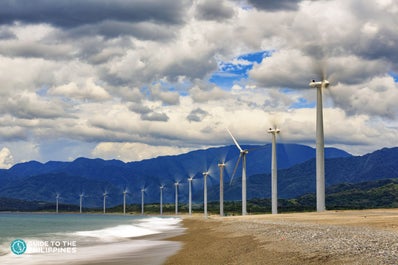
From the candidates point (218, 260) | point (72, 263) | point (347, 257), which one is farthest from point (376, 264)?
point (72, 263)

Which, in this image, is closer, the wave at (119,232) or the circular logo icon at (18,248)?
the circular logo icon at (18,248)

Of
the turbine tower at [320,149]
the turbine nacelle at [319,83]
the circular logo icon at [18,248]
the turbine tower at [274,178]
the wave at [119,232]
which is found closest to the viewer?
the circular logo icon at [18,248]

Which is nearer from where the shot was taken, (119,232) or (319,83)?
(319,83)

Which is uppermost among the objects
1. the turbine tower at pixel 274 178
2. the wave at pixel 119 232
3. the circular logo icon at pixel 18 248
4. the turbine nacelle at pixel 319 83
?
the turbine nacelle at pixel 319 83

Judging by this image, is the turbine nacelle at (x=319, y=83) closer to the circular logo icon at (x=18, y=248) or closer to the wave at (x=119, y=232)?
the wave at (x=119, y=232)

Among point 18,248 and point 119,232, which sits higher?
point 18,248

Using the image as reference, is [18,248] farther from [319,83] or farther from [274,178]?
[274,178]

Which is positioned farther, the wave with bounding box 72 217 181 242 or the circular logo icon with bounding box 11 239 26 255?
the wave with bounding box 72 217 181 242

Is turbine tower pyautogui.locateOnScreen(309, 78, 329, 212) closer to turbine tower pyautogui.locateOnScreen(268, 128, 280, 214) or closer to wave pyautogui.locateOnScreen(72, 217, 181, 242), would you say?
turbine tower pyautogui.locateOnScreen(268, 128, 280, 214)

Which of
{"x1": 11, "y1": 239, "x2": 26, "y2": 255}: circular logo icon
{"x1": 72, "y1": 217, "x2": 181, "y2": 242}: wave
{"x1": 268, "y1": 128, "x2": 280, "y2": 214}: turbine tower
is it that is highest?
{"x1": 268, "y1": 128, "x2": 280, "y2": 214}: turbine tower

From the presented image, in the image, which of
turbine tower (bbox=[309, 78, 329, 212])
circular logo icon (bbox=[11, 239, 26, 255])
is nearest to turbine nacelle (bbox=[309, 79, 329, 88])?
turbine tower (bbox=[309, 78, 329, 212])

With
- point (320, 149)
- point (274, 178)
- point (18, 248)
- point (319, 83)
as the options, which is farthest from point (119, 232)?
point (319, 83)

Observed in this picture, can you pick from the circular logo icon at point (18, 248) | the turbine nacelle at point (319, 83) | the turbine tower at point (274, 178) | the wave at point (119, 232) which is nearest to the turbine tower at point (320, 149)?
the turbine nacelle at point (319, 83)

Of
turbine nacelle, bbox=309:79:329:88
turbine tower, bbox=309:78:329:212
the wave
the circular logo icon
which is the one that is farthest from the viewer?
turbine nacelle, bbox=309:79:329:88
